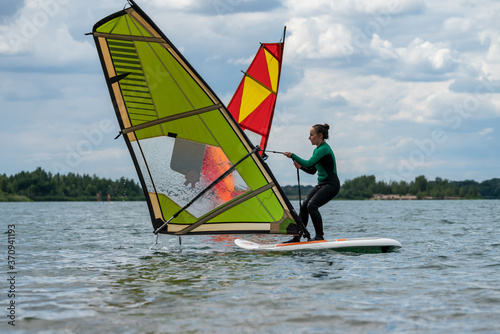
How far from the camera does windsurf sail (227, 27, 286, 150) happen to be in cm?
1457

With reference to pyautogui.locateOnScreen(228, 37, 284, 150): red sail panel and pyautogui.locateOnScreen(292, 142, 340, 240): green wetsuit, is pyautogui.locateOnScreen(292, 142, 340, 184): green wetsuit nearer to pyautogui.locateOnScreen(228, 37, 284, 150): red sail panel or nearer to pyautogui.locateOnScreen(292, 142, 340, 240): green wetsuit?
pyautogui.locateOnScreen(292, 142, 340, 240): green wetsuit

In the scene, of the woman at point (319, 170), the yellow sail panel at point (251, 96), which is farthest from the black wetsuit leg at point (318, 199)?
the yellow sail panel at point (251, 96)

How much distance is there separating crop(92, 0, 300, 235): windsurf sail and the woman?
38 cm

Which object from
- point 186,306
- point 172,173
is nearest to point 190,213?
point 172,173

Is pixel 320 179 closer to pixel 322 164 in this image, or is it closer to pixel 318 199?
pixel 322 164

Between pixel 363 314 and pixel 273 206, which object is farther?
pixel 273 206

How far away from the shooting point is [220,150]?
9914 millimetres

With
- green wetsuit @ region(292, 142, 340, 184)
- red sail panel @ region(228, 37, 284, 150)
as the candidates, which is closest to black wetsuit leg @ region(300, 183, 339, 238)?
green wetsuit @ region(292, 142, 340, 184)

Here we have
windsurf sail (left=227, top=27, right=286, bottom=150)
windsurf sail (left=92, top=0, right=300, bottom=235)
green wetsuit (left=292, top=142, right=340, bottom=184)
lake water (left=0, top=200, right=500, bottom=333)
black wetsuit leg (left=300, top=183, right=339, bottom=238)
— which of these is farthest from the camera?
windsurf sail (left=227, top=27, right=286, bottom=150)

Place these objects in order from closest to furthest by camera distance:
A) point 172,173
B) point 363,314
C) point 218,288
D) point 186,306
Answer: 1. point 363,314
2. point 186,306
3. point 218,288
4. point 172,173

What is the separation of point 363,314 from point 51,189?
475ft

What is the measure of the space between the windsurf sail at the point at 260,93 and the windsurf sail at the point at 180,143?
449 cm

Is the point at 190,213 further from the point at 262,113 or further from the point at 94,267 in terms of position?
the point at 262,113

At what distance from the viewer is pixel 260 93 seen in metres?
14.9
